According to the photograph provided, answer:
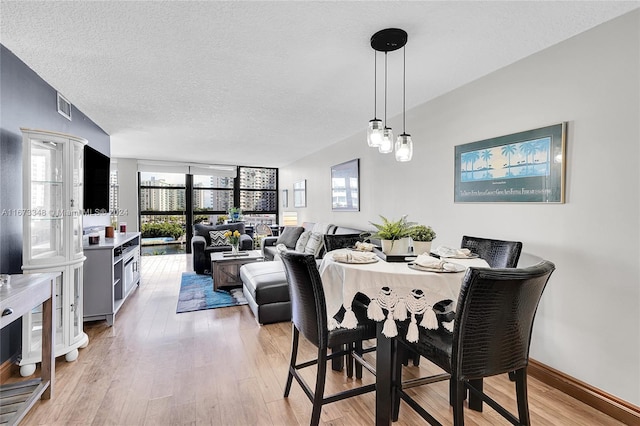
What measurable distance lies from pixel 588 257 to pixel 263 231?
7309 millimetres

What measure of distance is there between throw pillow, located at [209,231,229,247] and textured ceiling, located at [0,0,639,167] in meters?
2.70

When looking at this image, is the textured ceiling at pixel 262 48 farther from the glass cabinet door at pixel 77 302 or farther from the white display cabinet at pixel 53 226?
the glass cabinet door at pixel 77 302

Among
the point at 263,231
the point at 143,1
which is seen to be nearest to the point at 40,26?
the point at 143,1

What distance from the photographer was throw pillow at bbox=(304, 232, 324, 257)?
454cm

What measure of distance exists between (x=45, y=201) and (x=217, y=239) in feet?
11.6

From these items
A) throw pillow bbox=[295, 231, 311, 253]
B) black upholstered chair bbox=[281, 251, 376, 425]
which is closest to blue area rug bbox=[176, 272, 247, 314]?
throw pillow bbox=[295, 231, 311, 253]

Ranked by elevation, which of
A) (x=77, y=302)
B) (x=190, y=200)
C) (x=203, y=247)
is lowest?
(x=77, y=302)

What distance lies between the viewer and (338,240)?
106 inches

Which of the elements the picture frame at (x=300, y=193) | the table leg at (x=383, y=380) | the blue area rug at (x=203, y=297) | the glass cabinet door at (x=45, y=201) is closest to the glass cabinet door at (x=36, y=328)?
the glass cabinet door at (x=45, y=201)

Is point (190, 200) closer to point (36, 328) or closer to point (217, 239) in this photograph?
point (217, 239)

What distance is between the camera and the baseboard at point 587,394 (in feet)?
5.89

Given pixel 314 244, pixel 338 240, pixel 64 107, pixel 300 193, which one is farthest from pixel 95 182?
pixel 300 193

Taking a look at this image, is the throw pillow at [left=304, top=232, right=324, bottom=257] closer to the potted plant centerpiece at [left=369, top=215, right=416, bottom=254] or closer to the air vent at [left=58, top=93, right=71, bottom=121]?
the potted plant centerpiece at [left=369, top=215, right=416, bottom=254]

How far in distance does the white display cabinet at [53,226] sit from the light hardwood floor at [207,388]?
250 mm
